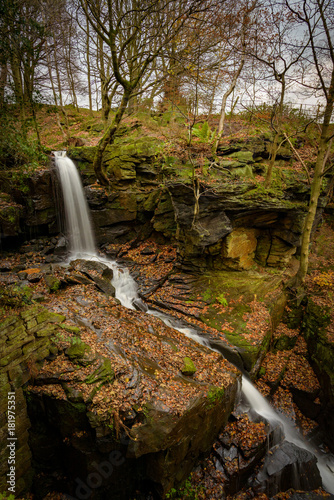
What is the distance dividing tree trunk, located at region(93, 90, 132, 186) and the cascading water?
1.72m

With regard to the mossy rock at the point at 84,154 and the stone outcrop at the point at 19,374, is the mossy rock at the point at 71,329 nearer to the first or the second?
the stone outcrop at the point at 19,374

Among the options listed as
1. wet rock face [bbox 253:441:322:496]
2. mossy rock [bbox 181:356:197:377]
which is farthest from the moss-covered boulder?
wet rock face [bbox 253:441:322:496]

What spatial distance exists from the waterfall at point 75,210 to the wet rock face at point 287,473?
11051 millimetres

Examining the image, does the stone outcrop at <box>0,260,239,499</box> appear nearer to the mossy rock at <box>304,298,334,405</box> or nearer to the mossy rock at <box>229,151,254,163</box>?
the mossy rock at <box>304,298,334,405</box>

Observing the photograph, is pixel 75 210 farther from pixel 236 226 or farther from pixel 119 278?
pixel 236 226

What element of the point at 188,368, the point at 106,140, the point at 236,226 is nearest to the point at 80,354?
the point at 188,368

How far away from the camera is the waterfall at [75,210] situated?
493 inches

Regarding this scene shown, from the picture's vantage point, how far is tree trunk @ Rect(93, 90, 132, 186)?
9328 mm

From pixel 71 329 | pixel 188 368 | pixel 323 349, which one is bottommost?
pixel 323 349

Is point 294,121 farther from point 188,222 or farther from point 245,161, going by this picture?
point 188,222

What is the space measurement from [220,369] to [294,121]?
14.1m

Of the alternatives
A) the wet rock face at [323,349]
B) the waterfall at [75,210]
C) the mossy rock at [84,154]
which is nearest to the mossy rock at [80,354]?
the wet rock face at [323,349]

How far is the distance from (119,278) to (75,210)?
4929 mm

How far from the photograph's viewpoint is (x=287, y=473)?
18.5ft
